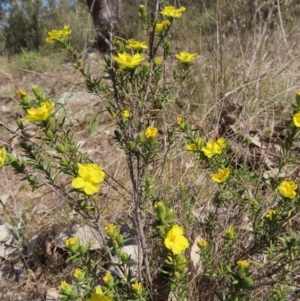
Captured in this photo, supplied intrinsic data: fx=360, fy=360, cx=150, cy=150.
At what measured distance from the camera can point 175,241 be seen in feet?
2.94

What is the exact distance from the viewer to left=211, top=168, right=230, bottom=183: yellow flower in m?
1.16

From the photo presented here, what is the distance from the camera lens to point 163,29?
1.21m

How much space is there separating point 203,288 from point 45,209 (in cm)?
119

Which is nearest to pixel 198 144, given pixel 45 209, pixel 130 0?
pixel 45 209

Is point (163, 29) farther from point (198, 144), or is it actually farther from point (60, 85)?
point (60, 85)

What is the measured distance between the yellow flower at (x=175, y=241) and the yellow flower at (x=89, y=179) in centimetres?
22

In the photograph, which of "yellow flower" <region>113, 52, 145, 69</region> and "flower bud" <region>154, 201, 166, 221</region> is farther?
"yellow flower" <region>113, 52, 145, 69</region>

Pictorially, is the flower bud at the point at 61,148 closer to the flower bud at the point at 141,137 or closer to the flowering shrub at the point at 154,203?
the flowering shrub at the point at 154,203

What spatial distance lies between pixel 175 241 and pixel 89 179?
0.91 ft

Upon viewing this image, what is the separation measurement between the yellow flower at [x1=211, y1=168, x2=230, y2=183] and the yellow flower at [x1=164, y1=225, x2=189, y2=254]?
310 mm

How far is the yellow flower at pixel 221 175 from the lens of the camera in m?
1.16

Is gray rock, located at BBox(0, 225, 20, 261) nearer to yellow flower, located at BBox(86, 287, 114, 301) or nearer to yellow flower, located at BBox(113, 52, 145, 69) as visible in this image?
yellow flower, located at BBox(86, 287, 114, 301)

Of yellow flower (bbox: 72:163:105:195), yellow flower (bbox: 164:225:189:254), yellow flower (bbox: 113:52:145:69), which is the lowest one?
yellow flower (bbox: 164:225:189:254)

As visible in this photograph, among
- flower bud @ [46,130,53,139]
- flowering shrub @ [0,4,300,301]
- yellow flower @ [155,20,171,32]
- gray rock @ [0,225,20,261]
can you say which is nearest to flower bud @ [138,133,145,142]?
flowering shrub @ [0,4,300,301]
